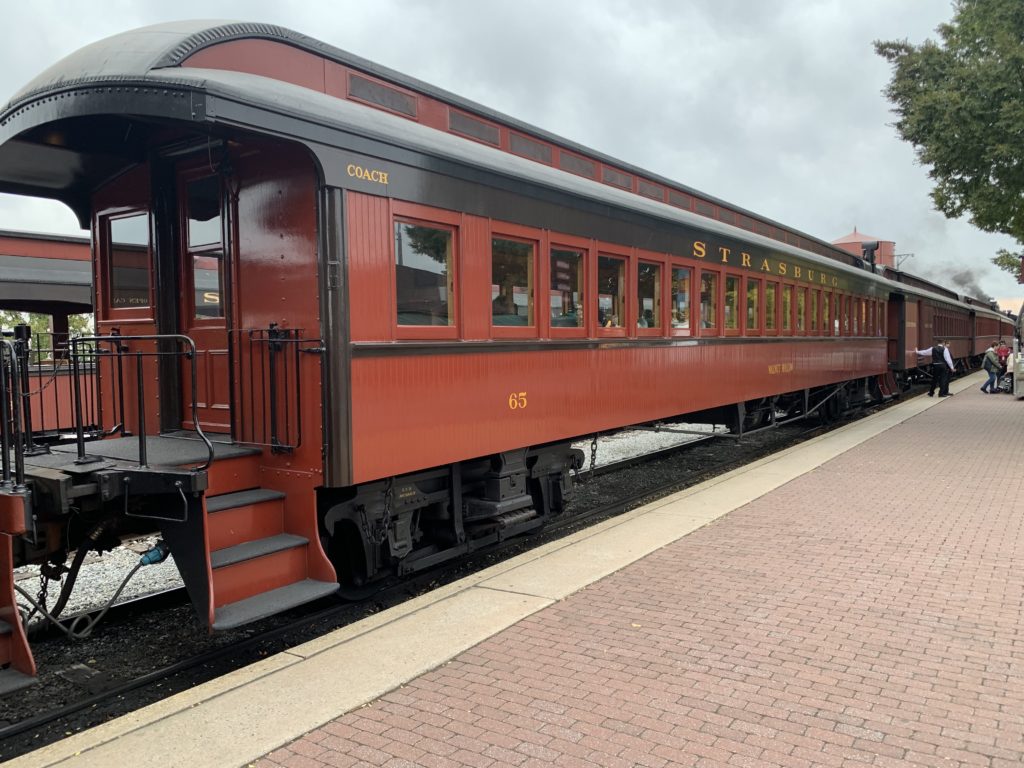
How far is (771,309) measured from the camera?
11430 mm

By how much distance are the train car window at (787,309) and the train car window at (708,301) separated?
2.93 m

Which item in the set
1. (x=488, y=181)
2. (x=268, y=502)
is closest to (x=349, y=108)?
(x=488, y=181)

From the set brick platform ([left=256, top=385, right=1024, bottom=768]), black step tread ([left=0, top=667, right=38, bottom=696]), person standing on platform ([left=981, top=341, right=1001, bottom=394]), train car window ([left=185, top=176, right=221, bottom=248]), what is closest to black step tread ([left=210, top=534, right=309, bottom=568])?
black step tread ([left=0, top=667, right=38, bottom=696])

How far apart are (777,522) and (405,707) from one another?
4499mm

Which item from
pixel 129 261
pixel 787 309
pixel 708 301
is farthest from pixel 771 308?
pixel 129 261

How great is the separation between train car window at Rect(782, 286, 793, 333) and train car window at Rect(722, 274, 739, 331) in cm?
215

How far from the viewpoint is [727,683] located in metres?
3.69

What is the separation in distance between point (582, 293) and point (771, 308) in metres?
5.56

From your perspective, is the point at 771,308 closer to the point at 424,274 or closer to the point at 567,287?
the point at 567,287

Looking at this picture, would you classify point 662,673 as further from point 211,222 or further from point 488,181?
point 211,222

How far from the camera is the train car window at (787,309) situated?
11922mm

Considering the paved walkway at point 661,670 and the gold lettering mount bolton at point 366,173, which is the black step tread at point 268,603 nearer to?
the paved walkway at point 661,670

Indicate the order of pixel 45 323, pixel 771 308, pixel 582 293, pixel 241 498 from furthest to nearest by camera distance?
pixel 45 323, pixel 771 308, pixel 582 293, pixel 241 498

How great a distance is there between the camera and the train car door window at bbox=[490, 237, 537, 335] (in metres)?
5.82
